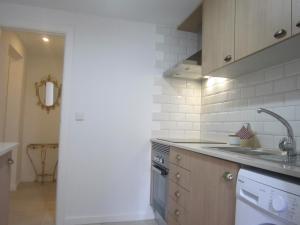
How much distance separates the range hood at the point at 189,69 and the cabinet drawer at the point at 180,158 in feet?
2.69

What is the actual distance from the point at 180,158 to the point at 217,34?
3.36ft

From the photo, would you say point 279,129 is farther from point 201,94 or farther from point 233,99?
point 201,94

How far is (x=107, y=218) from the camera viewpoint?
2.70 m

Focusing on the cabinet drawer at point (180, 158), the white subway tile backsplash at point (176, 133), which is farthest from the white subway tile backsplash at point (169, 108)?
the cabinet drawer at point (180, 158)

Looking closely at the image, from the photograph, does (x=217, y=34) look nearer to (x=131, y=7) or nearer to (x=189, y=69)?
(x=189, y=69)

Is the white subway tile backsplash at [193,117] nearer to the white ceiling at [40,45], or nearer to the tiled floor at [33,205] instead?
the tiled floor at [33,205]

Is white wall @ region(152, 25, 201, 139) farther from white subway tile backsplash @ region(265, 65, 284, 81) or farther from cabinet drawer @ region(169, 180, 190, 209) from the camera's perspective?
white subway tile backsplash @ region(265, 65, 284, 81)

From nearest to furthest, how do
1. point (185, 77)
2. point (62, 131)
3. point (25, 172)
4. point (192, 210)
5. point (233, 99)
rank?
1. point (192, 210)
2. point (233, 99)
3. point (62, 131)
4. point (185, 77)
5. point (25, 172)

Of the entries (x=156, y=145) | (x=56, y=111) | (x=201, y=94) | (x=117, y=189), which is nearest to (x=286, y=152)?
(x=156, y=145)

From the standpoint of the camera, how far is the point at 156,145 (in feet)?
8.68

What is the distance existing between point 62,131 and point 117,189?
88 cm

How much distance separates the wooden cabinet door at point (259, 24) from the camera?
4.19ft

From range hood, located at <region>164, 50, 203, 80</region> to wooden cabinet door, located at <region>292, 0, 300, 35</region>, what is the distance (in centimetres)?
114

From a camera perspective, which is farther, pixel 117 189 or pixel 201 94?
pixel 201 94
